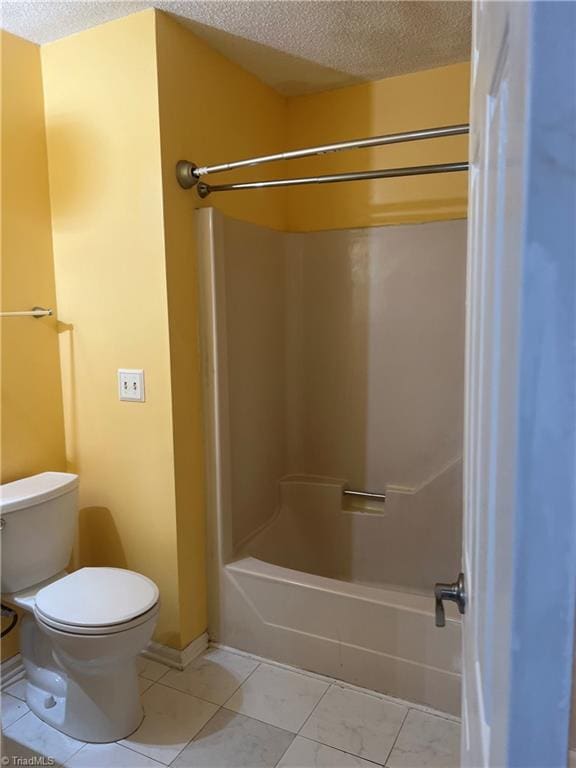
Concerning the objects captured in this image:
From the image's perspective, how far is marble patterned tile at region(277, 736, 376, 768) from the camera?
62.7 inches

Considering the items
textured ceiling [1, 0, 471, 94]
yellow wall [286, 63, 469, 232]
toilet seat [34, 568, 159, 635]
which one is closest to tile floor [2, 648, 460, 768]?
toilet seat [34, 568, 159, 635]

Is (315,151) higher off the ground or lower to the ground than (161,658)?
higher

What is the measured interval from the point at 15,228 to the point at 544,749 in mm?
2147

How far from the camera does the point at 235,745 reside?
1.67m

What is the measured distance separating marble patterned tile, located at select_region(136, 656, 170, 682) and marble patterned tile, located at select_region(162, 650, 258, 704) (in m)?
0.03

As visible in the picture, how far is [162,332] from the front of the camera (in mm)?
1896

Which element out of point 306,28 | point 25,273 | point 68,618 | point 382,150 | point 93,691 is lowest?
point 93,691

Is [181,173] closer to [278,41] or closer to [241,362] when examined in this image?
[278,41]

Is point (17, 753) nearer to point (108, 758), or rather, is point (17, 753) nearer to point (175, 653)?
point (108, 758)

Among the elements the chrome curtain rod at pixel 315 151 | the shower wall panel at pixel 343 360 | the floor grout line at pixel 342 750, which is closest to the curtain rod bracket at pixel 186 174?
the chrome curtain rod at pixel 315 151

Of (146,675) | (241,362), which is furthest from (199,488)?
(146,675)

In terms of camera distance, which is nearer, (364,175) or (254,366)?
(364,175)

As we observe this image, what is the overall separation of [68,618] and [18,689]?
24.8 inches

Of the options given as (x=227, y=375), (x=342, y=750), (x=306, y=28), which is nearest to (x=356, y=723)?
(x=342, y=750)
